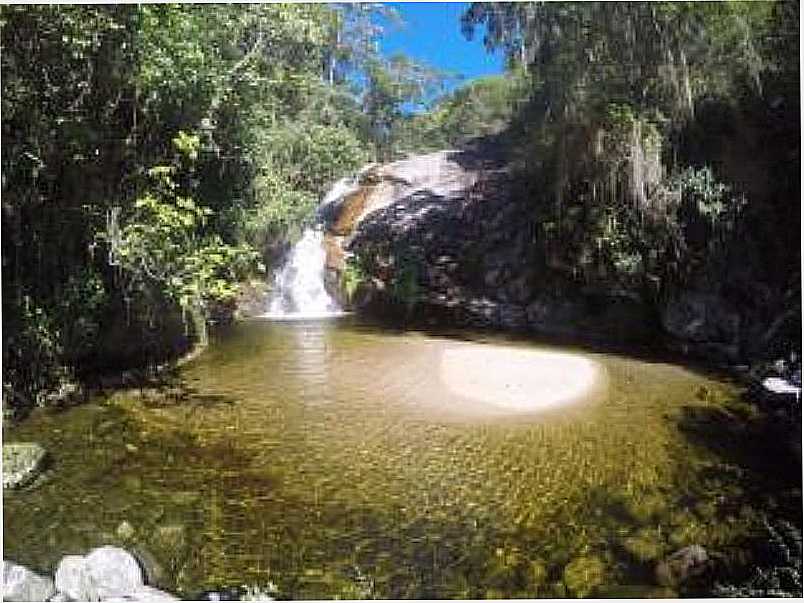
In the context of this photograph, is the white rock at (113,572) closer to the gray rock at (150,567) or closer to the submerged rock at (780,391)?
the gray rock at (150,567)

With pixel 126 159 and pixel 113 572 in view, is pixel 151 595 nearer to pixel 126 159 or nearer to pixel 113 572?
pixel 113 572

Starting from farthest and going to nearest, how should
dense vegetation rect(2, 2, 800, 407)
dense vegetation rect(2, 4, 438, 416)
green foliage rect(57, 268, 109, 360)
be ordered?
green foliage rect(57, 268, 109, 360), dense vegetation rect(2, 2, 800, 407), dense vegetation rect(2, 4, 438, 416)

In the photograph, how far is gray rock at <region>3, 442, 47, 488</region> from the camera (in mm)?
4980

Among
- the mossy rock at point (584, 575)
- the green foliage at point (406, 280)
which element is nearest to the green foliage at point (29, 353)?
the mossy rock at point (584, 575)

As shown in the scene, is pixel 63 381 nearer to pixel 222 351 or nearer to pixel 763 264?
pixel 222 351

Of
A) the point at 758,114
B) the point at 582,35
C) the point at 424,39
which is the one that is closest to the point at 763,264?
the point at 758,114

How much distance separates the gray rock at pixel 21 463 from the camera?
498cm

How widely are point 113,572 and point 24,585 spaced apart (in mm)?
389

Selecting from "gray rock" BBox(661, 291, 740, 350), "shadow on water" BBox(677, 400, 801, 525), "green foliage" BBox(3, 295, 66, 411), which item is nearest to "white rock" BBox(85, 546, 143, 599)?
"green foliage" BBox(3, 295, 66, 411)

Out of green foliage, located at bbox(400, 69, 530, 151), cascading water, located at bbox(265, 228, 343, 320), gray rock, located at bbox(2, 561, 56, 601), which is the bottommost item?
gray rock, located at bbox(2, 561, 56, 601)

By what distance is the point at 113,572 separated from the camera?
4.18m

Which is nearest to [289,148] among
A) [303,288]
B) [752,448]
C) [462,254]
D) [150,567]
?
[303,288]

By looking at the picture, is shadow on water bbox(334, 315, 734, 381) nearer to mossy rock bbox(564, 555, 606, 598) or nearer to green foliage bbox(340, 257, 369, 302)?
green foliage bbox(340, 257, 369, 302)

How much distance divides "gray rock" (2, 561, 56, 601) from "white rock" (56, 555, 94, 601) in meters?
0.05
